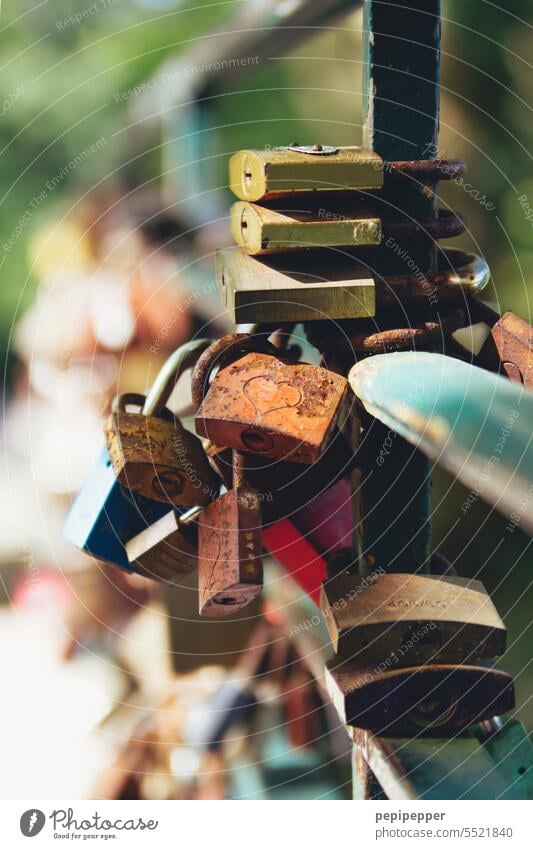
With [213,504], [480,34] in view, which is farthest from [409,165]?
[480,34]

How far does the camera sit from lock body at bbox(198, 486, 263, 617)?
2.54ft

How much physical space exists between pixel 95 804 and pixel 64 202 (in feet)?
4.12

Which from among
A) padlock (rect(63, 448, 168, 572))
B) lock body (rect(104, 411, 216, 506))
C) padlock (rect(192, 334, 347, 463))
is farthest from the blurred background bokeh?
padlock (rect(192, 334, 347, 463))

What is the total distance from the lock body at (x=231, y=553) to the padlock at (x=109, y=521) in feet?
0.58

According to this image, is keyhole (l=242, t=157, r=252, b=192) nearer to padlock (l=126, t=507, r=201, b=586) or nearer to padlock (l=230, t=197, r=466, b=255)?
padlock (l=230, t=197, r=466, b=255)

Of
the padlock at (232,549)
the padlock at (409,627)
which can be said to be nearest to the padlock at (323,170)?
the padlock at (232,549)

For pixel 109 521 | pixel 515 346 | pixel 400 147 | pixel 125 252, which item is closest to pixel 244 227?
pixel 400 147

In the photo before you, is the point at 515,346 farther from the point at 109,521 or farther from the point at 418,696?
the point at 109,521

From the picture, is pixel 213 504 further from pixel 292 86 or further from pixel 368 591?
pixel 292 86

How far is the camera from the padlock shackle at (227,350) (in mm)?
826

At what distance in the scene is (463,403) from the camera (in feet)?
1.79

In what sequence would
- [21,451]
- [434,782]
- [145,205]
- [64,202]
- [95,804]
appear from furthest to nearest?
1. [21,451]
2. [64,202]
3. [145,205]
4. [95,804]
5. [434,782]

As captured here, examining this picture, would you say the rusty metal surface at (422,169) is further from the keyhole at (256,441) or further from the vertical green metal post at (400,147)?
the keyhole at (256,441)

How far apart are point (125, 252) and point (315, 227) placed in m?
0.96
